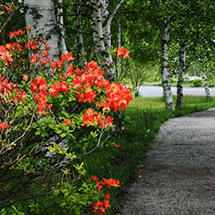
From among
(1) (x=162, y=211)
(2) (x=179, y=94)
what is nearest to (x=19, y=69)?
(1) (x=162, y=211)

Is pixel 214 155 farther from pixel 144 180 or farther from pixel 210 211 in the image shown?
pixel 210 211

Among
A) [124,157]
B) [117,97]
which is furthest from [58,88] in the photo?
[124,157]

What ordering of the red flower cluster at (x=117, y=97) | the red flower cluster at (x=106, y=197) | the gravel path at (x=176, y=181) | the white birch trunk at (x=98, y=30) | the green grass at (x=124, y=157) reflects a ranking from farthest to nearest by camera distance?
the white birch trunk at (x=98, y=30), the green grass at (x=124, y=157), the gravel path at (x=176, y=181), the red flower cluster at (x=106, y=197), the red flower cluster at (x=117, y=97)

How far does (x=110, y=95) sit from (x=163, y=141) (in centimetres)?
663

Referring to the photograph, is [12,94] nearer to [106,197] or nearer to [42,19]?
[106,197]

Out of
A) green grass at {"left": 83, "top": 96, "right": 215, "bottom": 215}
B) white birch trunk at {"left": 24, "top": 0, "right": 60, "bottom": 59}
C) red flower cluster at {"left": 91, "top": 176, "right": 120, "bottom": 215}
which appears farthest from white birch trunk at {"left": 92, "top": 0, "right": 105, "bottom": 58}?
red flower cluster at {"left": 91, "top": 176, "right": 120, "bottom": 215}

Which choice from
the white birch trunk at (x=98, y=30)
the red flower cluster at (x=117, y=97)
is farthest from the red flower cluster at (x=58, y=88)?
the white birch trunk at (x=98, y=30)

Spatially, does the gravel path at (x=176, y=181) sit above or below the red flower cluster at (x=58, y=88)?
below

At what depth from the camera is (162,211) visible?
4.23 meters

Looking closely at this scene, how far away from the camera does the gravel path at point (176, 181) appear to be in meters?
4.34

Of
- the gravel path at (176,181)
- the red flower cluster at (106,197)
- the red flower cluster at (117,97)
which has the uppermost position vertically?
the red flower cluster at (117,97)

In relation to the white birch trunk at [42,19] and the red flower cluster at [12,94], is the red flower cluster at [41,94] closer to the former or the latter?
the red flower cluster at [12,94]

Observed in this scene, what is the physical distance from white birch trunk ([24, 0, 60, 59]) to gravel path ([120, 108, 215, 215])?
2.75 m

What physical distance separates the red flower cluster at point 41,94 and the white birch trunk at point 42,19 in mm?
1834
